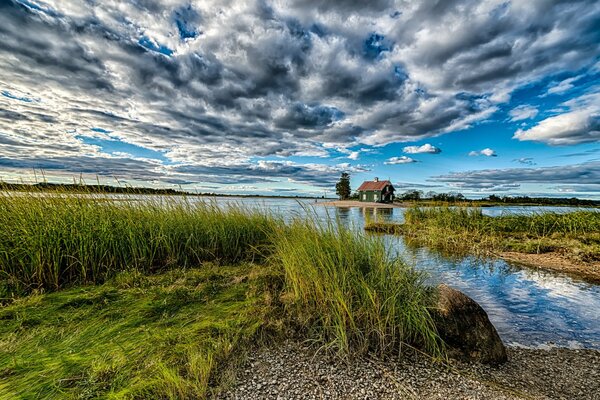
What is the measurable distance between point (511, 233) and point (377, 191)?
37.8 meters

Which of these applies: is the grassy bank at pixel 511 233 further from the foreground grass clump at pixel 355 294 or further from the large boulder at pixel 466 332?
the large boulder at pixel 466 332

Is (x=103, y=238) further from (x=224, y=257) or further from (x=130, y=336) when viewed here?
(x=130, y=336)

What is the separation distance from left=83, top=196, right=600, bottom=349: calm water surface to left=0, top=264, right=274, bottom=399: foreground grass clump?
2386 millimetres

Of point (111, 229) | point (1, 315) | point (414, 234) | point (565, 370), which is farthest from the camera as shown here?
point (414, 234)

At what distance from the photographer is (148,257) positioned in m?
6.26

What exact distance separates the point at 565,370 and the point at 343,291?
8.97ft

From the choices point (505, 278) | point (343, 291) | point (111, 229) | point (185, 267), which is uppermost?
point (111, 229)

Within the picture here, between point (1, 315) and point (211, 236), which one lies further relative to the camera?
point (211, 236)

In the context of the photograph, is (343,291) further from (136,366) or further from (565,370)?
(565,370)

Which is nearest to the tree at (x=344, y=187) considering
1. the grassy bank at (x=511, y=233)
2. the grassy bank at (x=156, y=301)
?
the grassy bank at (x=511, y=233)

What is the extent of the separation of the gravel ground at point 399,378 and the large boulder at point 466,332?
145mm

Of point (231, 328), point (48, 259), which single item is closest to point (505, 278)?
point (231, 328)

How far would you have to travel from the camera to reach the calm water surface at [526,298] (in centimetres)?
429

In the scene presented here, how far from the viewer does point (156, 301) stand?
428cm
